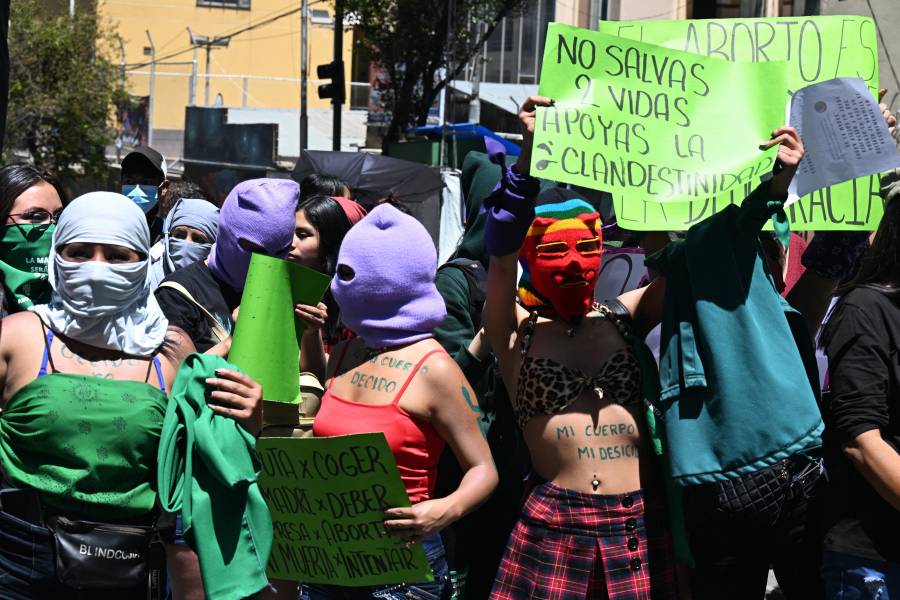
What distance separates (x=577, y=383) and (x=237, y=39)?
4289cm

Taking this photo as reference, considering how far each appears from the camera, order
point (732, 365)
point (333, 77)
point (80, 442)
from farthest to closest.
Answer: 1. point (333, 77)
2. point (732, 365)
3. point (80, 442)

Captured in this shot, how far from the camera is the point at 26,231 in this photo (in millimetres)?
4305

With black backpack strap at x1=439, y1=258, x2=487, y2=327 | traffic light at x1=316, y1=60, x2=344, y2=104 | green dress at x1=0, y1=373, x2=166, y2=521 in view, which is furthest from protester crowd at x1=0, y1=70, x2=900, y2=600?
traffic light at x1=316, y1=60, x2=344, y2=104

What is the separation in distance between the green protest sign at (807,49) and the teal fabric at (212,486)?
178 cm

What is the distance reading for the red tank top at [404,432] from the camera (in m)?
3.51

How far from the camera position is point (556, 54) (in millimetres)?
3553

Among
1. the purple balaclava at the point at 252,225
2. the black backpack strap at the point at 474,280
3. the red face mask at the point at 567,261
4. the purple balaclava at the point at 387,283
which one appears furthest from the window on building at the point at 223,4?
the red face mask at the point at 567,261

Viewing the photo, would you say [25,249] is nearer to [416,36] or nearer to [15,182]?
[15,182]

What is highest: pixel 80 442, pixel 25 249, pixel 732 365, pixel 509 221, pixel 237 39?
pixel 237 39

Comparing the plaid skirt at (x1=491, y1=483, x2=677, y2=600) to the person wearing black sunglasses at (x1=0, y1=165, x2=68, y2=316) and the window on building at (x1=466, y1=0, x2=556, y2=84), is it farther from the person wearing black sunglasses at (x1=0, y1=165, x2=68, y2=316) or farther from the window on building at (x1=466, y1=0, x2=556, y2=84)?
the window on building at (x1=466, y1=0, x2=556, y2=84)

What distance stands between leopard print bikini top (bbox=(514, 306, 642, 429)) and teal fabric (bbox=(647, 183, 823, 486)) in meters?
0.15

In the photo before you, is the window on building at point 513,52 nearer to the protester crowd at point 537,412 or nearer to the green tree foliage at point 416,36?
the green tree foliage at point 416,36

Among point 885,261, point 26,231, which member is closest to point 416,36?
point 26,231

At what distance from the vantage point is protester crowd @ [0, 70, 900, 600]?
3.23 m
